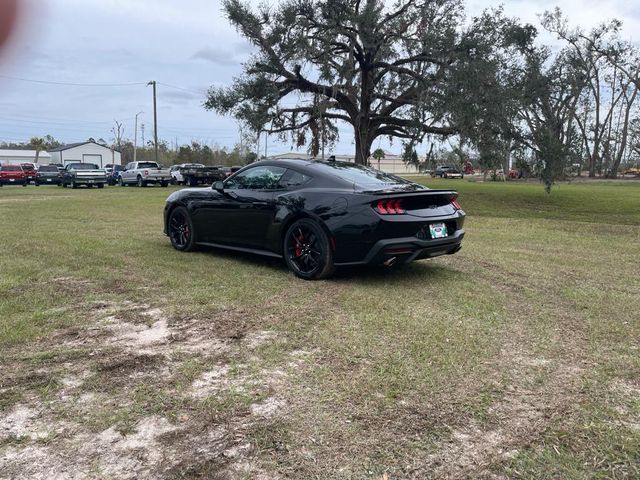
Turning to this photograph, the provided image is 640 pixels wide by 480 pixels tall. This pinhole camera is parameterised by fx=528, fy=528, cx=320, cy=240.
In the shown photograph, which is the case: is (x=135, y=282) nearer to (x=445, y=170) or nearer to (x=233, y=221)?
(x=233, y=221)

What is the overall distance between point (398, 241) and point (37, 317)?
337 centimetres

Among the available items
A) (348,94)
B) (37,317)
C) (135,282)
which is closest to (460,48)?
(348,94)

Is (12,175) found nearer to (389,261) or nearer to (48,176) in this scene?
(48,176)

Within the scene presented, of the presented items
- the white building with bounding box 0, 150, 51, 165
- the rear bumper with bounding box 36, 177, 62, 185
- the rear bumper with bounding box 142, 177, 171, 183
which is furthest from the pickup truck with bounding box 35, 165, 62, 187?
the white building with bounding box 0, 150, 51, 165

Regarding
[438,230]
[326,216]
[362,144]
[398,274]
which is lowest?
[398,274]

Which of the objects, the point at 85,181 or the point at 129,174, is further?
the point at 129,174

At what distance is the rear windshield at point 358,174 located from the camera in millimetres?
5996

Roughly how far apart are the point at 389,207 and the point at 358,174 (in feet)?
3.25

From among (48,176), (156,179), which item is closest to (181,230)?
(156,179)

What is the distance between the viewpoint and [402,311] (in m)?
4.69

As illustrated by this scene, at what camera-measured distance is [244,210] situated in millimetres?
6641

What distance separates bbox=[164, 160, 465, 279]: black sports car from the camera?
5.46 meters

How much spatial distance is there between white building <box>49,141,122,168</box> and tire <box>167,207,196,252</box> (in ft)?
268

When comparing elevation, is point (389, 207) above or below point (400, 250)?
above
